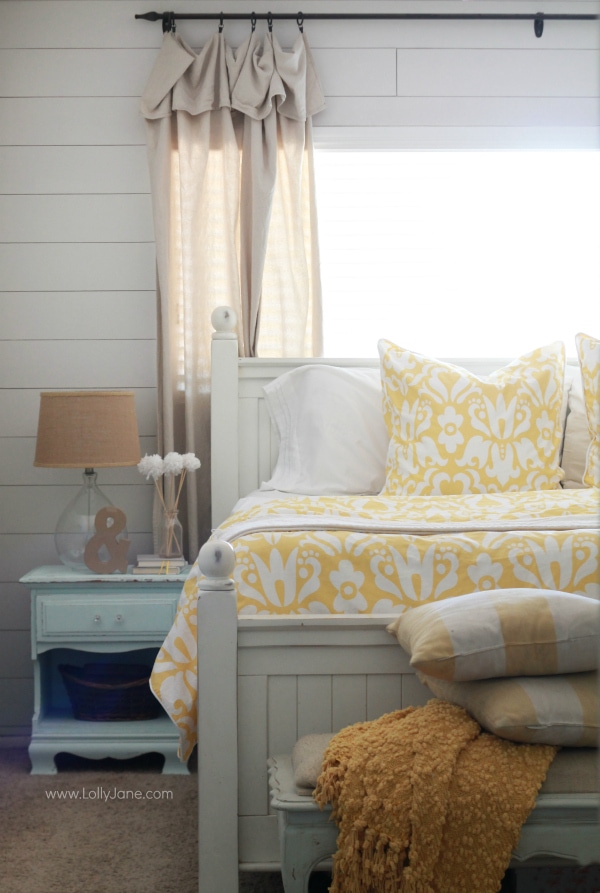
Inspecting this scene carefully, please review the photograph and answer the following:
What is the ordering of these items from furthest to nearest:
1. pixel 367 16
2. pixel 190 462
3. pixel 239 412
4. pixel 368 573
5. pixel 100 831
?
pixel 367 16 < pixel 239 412 < pixel 190 462 < pixel 100 831 < pixel 368 573

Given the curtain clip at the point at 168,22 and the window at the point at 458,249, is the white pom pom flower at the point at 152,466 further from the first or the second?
the curtain clip at the point at 168,22

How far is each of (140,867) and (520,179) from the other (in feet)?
7.81

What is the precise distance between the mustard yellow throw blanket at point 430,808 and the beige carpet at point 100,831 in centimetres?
64

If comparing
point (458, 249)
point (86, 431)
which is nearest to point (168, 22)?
point (458, 249)

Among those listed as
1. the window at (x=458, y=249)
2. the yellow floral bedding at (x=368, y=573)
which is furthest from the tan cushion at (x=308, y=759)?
the window at (x=458, y=249)

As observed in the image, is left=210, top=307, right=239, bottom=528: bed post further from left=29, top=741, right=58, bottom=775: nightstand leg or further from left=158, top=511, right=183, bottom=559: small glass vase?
left=29, top=741, right=58, bottom=775: nightstand leg

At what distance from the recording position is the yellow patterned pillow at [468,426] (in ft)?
7.13

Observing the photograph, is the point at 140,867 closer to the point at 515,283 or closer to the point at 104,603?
the point at 104,603

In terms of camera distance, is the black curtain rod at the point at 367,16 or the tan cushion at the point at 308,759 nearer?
the tan cushion at the point at 308,759

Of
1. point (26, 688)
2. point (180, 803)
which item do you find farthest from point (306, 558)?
point (26, 688)

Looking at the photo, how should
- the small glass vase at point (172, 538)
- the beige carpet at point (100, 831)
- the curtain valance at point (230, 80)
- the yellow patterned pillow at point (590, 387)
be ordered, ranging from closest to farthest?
the beige carpet at point (100, 831), the yellow patterned pillow at point (590, 387), the small glass vase at point (172, 538), the curtain valance at point (230, 80)

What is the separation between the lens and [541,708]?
3.92 ft

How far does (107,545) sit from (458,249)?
1.53 m

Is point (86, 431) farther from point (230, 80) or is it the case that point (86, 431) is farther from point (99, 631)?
point (230, 80)
